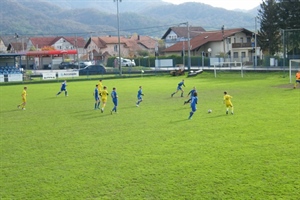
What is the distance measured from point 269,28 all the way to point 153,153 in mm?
57590

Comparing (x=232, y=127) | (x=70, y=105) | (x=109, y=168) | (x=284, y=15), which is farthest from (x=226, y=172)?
(x=284, y=15)

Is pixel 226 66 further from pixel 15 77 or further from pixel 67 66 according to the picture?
pixel 15 77

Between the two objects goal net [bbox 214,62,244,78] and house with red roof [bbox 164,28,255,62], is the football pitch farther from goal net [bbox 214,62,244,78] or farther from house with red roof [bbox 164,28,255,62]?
house with red roof [bbox 164,28,255,62]

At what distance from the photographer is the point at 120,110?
25281 mm

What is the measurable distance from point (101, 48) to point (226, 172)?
101 m

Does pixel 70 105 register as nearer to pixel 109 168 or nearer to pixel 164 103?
pixel 164 103

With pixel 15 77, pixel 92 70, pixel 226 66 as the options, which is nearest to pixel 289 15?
pixel 226 66

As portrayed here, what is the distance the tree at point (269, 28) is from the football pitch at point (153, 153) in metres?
43.8

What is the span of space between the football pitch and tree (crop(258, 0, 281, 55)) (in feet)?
144

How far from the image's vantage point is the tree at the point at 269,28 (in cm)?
6600

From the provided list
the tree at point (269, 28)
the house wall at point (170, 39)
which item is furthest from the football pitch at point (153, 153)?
the house wall at point (170, 39)

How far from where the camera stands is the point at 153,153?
1427 cm

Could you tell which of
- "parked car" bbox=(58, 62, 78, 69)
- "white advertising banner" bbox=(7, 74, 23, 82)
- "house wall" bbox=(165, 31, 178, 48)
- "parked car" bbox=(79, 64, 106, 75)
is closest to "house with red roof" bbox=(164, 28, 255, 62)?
"parked car" bbox=(79, 64, 106, 75)

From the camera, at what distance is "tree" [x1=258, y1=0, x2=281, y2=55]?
217 feet
